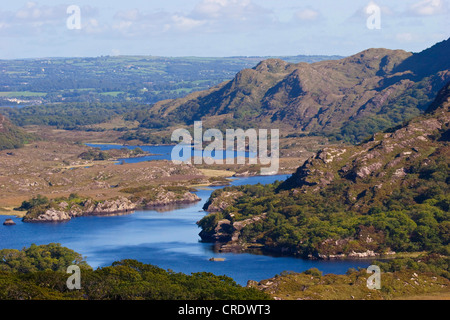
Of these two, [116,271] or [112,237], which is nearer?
[116,271]

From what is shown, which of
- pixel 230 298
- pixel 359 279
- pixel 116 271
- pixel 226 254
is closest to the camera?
pixel 230 298

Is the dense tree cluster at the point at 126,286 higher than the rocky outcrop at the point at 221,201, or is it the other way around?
the dense tree cluster at the point at 126,286

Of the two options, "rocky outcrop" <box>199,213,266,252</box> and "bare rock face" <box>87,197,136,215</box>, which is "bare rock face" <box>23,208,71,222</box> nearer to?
"bare rock face" <box>87,197,136,215</box>

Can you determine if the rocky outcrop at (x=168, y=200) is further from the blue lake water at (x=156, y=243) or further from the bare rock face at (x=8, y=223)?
the bare rock face at (x=8, y=223)

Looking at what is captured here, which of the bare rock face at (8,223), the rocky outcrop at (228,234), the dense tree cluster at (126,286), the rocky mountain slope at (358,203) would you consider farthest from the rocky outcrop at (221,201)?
the dense tree cluster at (126,286)
